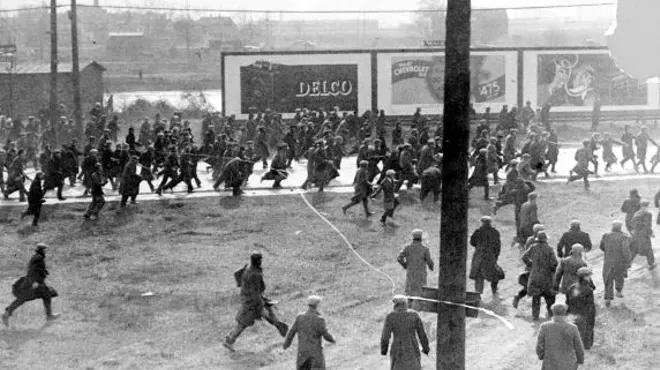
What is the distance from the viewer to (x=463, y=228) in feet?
28.8

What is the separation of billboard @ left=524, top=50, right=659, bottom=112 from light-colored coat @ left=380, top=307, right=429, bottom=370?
31862mm

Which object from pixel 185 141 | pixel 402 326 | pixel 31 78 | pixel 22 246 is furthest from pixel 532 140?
pixel 31 78

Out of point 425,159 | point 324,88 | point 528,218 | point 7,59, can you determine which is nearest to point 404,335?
point 528,218

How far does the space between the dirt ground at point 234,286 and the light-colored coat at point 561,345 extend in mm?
1993

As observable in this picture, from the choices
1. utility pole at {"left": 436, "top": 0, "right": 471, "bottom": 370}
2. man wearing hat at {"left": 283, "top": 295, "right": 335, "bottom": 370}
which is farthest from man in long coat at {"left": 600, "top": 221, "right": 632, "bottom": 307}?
utility pole at {"left": 436, "top": 0, "right": 471, "bottom": 370}

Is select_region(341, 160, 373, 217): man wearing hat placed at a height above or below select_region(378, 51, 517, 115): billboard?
below

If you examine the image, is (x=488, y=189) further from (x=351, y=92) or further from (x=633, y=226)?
(x=351, y=92)

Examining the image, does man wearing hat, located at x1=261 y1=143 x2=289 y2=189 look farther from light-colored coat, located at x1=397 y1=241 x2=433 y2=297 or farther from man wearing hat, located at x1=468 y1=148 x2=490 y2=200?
light-colored coat, located at x1=397 y1=241 x2=433 y2=297

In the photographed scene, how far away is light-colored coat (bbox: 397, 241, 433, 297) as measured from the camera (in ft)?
44.9

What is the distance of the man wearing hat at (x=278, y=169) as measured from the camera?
24828 mm

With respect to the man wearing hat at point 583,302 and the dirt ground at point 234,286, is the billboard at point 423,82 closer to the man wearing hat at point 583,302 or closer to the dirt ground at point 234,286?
the dirt ground at point 234,286

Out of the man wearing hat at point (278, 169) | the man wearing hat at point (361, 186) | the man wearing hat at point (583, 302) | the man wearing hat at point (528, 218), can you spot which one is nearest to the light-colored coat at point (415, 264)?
the man wearing hat at point (583, 302)

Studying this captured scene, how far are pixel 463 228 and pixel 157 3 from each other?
17466cm

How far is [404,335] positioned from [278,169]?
15.0 m
